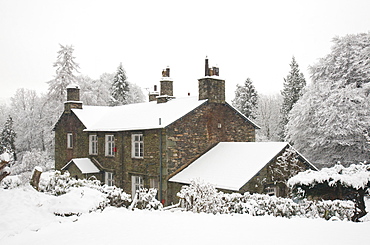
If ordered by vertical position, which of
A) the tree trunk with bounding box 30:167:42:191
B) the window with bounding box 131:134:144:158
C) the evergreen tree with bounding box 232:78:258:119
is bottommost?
the tree trunk with bounding box 30:167:42:191

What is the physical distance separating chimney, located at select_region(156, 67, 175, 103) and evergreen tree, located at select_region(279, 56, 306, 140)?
68.4 feet

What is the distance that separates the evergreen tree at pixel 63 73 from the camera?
3738cm

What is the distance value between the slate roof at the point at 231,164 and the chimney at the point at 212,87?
280 cm

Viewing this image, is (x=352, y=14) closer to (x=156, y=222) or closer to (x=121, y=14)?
(x=121, y=14)

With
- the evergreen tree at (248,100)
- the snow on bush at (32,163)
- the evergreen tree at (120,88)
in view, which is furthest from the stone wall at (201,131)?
the evergreen tree at (120,88)

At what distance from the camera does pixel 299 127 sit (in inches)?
934

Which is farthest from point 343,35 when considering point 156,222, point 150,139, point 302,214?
point 156,222

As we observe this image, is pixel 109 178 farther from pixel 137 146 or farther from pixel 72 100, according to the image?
pixel 72 100

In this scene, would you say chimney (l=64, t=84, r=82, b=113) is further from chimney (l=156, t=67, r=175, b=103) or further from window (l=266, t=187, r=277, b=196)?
window (l=266, t=187, r=277, b=196)

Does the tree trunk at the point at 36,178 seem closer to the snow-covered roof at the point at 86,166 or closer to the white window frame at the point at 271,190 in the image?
the snow-covered roof at the point at 86,166

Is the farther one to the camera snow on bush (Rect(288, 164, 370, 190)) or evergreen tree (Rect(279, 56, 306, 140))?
evergreen tree (Rect(279, 56, 306, 140))

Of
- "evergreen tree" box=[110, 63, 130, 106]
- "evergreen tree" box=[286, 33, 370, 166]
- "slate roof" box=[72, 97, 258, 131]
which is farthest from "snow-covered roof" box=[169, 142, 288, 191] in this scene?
"evergreen tree" box=[110, 63, 130, 106]

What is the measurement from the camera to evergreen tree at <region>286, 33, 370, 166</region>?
20.5m

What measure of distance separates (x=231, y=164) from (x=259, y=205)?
5479mm
